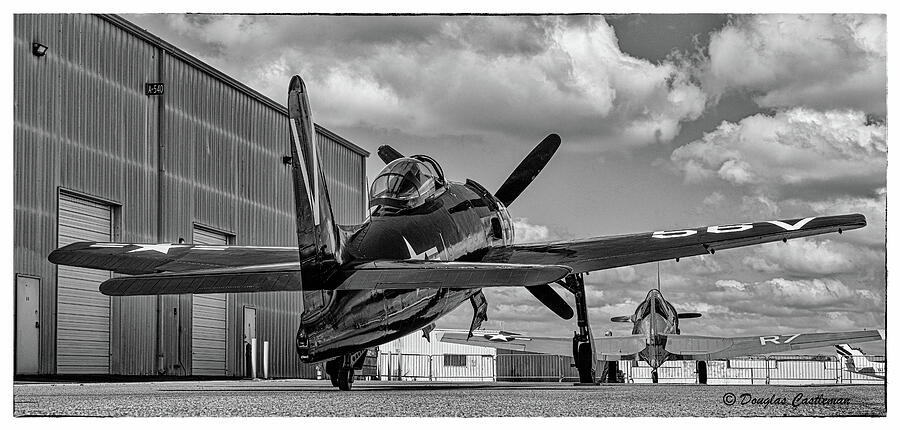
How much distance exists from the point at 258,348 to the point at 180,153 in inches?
239

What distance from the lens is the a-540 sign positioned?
20212 millimetres

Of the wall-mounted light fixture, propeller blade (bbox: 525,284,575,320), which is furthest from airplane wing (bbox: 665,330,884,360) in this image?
the wall-mounted light fixture

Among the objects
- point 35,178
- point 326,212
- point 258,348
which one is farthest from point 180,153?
point 326,212

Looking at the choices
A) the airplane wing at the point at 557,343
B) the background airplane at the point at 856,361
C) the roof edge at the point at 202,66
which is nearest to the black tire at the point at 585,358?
the roof edge at the point at 202,66

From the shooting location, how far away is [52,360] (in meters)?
17.6

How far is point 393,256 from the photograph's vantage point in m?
12.4

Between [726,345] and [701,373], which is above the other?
[726,345]

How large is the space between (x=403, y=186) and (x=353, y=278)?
3.10 metres

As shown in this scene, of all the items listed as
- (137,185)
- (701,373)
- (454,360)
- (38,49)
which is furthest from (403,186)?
(454,360)

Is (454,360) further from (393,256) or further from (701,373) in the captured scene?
(393,256)

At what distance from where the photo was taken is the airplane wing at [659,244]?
1602cm

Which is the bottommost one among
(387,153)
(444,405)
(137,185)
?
(444,405)

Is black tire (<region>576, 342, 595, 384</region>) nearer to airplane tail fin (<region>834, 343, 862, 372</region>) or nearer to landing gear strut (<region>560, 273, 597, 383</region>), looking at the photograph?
landing gear strut (<region>560, 273, 597, 383</region>)

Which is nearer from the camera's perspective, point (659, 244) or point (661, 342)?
point (659, 244)
